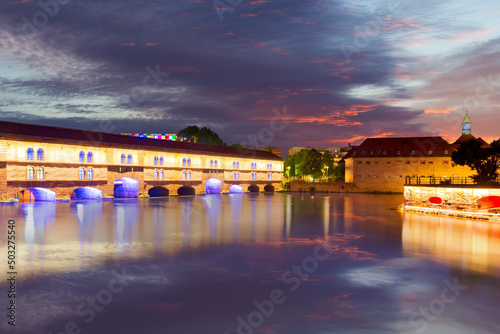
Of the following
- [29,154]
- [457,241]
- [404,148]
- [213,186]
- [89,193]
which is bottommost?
[457,241]

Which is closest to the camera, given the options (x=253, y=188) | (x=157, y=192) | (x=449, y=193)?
(x=449, y=193)

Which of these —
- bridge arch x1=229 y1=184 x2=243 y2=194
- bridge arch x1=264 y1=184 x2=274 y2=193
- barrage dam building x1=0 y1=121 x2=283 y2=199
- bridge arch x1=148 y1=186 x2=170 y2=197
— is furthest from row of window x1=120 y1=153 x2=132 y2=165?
bridge arch x1=264 y1=184 x2=274 y2=193

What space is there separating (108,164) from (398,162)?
61.1 metres

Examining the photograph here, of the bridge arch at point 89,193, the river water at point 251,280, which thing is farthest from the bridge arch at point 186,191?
the river water at point 251,280

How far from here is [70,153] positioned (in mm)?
54500

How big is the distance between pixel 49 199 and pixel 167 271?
41351 mm

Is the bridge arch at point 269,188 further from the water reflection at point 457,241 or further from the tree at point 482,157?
the water reflection at point 457,241

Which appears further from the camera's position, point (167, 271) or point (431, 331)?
point (167, 271)

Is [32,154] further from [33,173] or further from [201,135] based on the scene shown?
[201,135]

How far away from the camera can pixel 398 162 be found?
91000 mm

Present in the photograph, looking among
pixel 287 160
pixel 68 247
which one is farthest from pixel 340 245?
pixel 287 160

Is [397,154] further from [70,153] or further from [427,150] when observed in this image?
[70,153]

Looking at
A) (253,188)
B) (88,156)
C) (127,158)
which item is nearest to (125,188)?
(127,158)

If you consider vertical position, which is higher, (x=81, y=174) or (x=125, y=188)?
(x=81, y=174)
